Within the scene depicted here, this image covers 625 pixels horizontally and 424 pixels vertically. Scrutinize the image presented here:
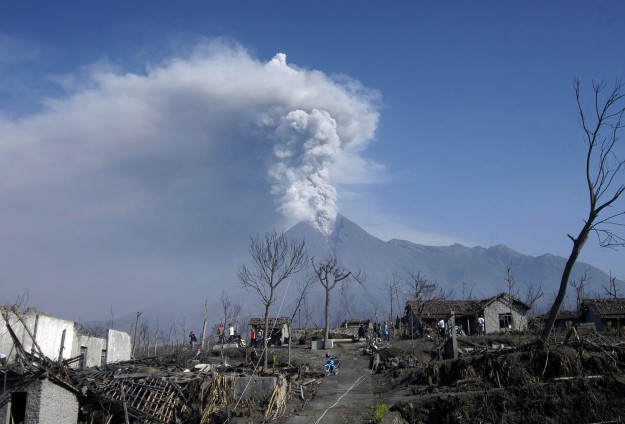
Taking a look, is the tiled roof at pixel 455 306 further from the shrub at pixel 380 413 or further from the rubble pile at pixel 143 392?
the shrub at pixel 380 413

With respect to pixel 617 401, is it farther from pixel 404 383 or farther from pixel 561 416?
pixel 404 383

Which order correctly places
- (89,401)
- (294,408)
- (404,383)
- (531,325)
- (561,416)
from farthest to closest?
(531,325) → (404,383) → (294,408) → (89,401) → (561,416)

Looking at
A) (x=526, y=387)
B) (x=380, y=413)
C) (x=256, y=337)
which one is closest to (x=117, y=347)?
(x=380, y=413)

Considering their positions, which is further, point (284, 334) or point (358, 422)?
point (284, 334)

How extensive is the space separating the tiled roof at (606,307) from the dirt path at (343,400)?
2697 centimetres

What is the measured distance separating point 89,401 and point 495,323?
129 ft

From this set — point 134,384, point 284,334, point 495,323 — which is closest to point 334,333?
point 284,334

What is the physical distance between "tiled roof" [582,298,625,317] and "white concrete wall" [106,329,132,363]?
123 ft

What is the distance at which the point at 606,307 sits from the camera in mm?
45531

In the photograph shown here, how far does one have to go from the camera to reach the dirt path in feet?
55.2

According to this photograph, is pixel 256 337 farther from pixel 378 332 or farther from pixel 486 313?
pixel 486 313

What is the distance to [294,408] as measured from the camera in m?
18.7

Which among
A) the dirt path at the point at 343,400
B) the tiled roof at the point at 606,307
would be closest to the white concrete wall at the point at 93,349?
the dirt path at the point at 343,400

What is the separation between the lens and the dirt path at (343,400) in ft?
55.2
